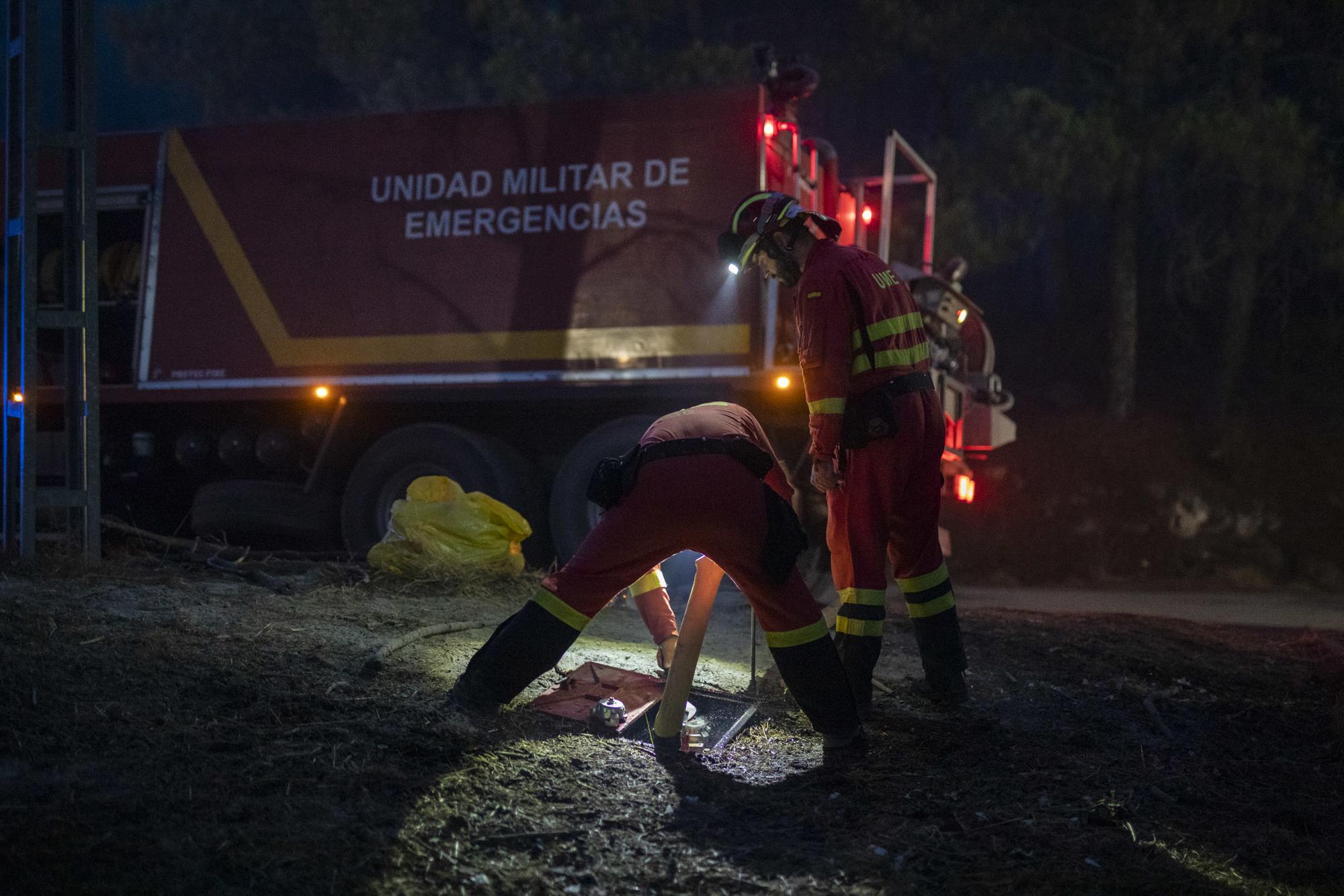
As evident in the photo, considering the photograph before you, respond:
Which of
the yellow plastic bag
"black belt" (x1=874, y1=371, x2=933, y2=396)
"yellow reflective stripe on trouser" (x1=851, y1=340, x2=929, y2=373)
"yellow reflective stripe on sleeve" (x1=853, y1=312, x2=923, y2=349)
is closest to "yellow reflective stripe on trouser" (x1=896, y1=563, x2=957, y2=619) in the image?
"black belt" (x1=874, y1=371, x2=933, y2=396)

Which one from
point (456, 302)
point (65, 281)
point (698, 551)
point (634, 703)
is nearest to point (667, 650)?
point (634, 703)

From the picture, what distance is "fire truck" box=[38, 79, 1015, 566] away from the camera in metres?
6.58

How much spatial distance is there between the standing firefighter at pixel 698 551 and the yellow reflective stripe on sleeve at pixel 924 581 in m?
0.90

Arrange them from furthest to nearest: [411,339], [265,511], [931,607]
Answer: [265,511] < [411,339] < [931,607]

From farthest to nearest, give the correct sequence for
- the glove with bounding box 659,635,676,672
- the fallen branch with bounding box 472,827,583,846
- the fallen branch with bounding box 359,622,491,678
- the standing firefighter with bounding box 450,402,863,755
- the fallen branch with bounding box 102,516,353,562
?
1. the fallen branch with bounding box 102,516,353,562
2. the glove with bounding box 659,635,676,672
3. the fallen branch with bounding box 359,622,491,678
4. the standing firefighter with bounding box 450,402,863,755
5. the fallen branch with bounding box 472,827,583,846

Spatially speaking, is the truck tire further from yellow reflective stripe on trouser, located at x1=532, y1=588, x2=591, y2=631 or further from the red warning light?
yellow reflective stripe on trouser, located at x1=532, y1=588, x2=591, y2=631

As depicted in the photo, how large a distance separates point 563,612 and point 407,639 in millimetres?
1192

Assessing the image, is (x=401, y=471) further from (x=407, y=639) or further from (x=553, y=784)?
(x=553, y=784)

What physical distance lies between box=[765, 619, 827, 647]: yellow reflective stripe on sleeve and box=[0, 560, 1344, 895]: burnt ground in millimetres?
393

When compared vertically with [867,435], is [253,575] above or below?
below

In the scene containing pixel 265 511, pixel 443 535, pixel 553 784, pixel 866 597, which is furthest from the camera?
pixel 265 511

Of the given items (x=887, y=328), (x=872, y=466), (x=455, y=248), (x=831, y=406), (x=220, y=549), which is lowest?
(x=220, y=549)

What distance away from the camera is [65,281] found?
582 centimetres

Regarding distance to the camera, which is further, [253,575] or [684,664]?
[253,575]
